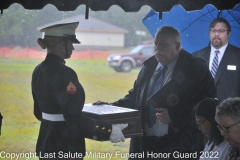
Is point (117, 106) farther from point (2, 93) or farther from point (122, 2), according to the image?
point (2, 93)

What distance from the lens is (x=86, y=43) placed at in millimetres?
3924

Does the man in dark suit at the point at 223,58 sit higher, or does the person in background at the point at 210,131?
the man in dark suit at the point at 223,58

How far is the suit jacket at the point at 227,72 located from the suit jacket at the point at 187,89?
18 centimetres

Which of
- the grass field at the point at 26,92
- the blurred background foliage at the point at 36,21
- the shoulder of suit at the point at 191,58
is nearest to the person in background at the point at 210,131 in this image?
the shoulder of suit at the point at 191,58

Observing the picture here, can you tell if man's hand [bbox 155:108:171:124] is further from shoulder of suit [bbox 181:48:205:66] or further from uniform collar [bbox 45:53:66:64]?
uniform collar [bbox 45:53:66:64]

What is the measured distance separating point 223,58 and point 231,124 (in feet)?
3.85

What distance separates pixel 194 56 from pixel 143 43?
621mm

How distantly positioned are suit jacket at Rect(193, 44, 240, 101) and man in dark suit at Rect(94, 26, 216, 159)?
0.19 m

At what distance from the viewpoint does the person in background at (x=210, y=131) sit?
2.83 metres

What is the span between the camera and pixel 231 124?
2.66 metres

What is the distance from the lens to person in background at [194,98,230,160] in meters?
2.83

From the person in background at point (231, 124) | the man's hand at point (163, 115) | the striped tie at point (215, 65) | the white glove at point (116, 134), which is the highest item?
the striped tie at point (215, 65)

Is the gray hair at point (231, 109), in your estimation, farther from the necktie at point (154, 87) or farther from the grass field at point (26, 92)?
the grass field at point (26, 92)

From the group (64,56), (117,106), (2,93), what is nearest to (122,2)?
(64,56)
